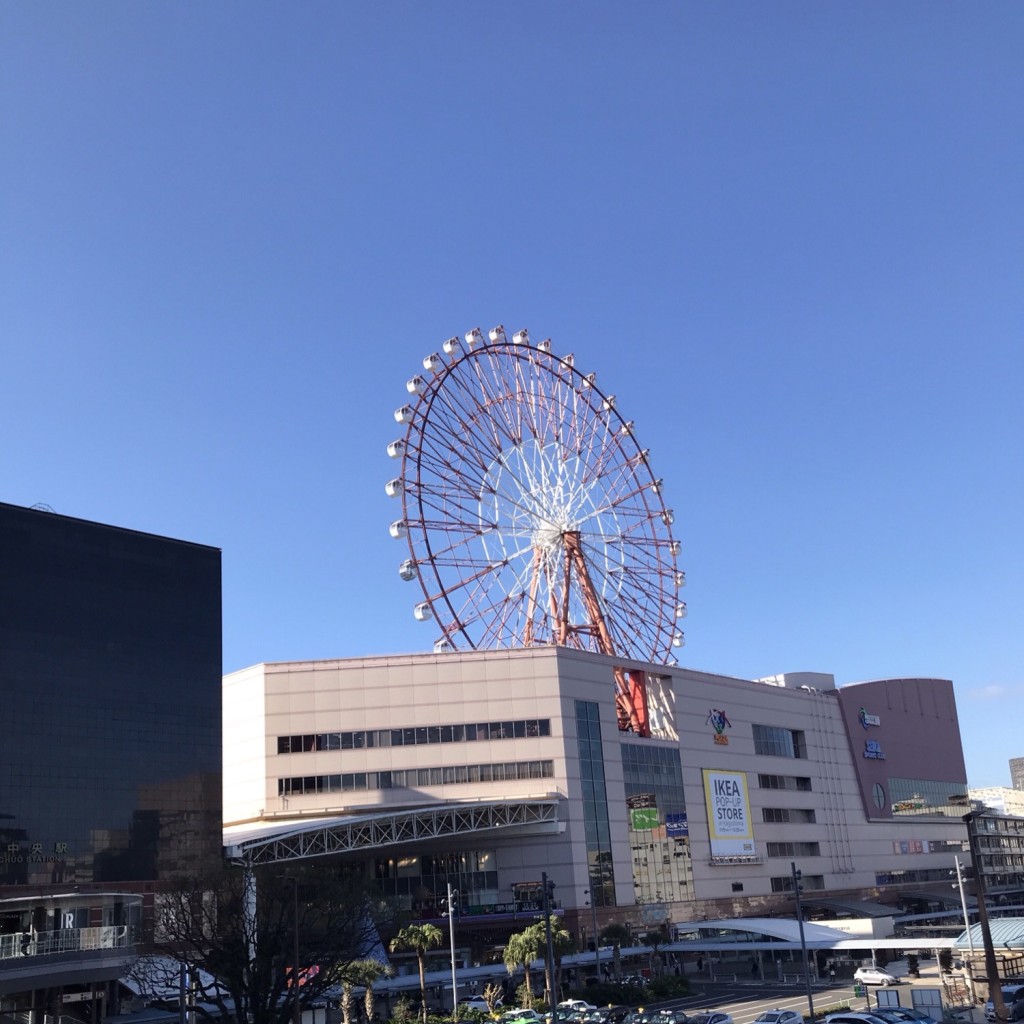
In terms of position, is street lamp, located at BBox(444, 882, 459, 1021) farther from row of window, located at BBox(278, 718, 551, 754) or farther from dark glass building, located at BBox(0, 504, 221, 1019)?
dark glass building, located at BBox(0, 504, 221, 1019)

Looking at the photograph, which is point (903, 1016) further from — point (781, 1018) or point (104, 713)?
point (104, 713)

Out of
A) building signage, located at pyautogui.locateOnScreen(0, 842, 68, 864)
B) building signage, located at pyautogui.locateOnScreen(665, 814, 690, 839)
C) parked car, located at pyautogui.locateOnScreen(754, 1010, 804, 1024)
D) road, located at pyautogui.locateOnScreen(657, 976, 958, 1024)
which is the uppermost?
building signage, located at pyautogui.locateOnScreen(0, 842, 68, 864)

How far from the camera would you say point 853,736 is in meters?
117

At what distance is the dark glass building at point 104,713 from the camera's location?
65.1m

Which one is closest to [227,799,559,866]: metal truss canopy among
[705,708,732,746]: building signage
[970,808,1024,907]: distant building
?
[705,708,732,746]: building signage

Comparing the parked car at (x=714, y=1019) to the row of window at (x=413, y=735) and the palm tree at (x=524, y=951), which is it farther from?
the row of window at (x=413, y=735)

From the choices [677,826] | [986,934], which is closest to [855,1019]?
[986,934]

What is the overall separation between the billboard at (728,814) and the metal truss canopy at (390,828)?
781 inches

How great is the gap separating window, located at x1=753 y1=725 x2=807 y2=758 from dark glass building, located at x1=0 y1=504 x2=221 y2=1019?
5329 cm

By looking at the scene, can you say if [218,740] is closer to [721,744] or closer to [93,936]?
[93,936]

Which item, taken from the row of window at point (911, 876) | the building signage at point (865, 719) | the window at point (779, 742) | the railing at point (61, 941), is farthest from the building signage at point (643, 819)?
the railing at point (61, 941)

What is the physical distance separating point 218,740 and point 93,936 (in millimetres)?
26776

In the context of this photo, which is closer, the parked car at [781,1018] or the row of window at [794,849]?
the parked car at [781,1018]

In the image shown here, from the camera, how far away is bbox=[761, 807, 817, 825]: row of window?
104 meters
